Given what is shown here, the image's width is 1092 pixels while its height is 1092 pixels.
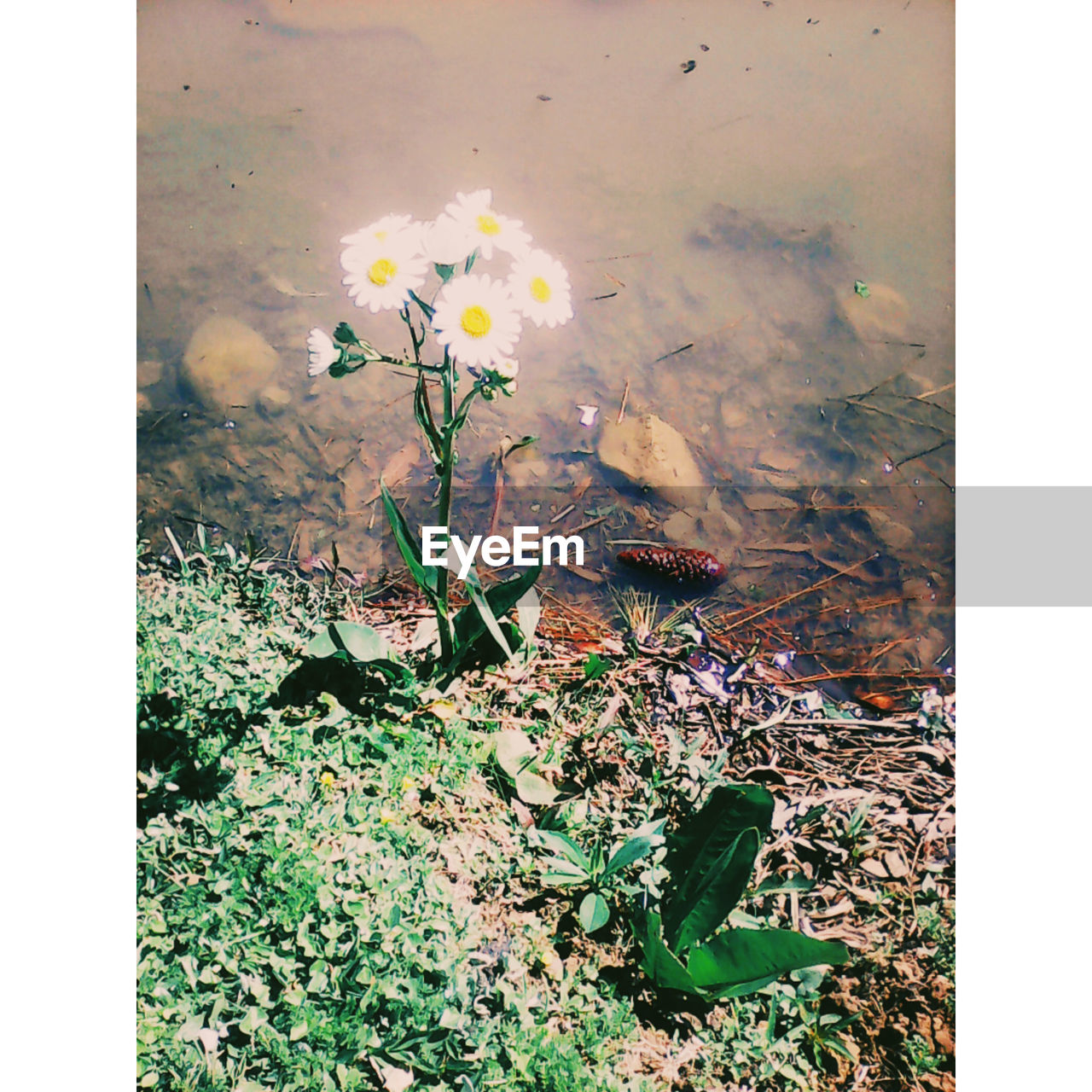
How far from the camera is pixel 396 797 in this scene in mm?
1130

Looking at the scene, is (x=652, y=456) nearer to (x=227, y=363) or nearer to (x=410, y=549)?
(x=410, y=549)

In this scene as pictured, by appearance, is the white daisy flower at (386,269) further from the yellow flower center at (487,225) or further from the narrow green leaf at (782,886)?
the narrow green leaf at (782,886)

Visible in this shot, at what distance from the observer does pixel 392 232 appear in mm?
1165

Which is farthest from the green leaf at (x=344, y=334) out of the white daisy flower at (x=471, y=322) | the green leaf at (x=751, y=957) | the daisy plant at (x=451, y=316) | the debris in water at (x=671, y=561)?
the green leaf at (x=751, y=957)

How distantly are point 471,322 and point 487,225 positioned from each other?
6.1 inches

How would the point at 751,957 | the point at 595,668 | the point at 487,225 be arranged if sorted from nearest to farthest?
the point at 751,957, the point at 487,225, the point at 595,668

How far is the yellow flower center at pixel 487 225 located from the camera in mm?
1171

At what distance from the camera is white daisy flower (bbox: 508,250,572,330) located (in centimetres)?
117

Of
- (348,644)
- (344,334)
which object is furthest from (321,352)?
(348,644)

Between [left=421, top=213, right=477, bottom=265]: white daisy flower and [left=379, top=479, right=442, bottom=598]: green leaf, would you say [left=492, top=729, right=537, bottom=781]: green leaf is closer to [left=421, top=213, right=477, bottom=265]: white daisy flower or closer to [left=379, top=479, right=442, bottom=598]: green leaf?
[left=379, top=479, right=442, bottom=598]: green leaf

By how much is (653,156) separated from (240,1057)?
131 centimetres

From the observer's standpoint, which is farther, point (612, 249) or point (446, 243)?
point (612, 249)

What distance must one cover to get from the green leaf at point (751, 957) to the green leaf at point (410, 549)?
590mm
